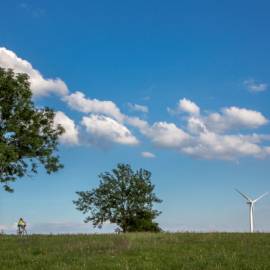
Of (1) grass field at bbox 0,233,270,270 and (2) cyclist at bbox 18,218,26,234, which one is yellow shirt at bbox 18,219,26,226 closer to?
(2) cyclist at bbox 18,218,26,234

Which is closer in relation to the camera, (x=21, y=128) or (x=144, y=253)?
(x=144, y=253)

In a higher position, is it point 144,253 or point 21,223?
point 21,223

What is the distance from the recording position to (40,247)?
96.8 ft

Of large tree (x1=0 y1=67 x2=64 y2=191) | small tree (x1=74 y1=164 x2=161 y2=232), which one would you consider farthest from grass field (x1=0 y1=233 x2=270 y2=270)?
small tree (x1=74 y1=164 x2=161 y2=232)

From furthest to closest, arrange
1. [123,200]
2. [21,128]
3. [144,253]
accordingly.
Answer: [123,200] → [21,128] → [144,253]

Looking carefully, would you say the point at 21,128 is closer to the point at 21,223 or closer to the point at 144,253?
the point at 21,223

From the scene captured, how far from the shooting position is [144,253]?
24562 millimetres

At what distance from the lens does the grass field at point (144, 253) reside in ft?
71.5

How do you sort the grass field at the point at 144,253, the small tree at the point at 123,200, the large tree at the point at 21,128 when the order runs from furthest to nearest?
the small tree at the point at 123,200 → the large tree at the point at 21,128 → the grass field at the point at 144,253

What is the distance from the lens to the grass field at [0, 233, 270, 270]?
2180 centimetres

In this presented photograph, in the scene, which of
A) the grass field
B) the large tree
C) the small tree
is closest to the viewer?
the grass field

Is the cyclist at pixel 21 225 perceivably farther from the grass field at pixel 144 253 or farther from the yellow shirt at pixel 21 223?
the grass field at pixel 144 253

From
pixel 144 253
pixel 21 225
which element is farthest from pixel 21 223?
pixel 144 253

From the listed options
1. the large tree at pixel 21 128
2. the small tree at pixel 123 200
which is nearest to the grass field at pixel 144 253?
the large tree at pixel 21 128
